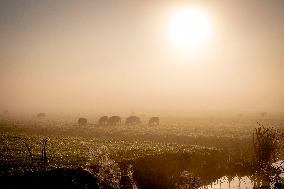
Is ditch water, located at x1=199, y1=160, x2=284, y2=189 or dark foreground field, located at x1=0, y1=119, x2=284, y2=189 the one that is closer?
dark foreground field, located at x1=0, y1=119, x2=284, y2=189

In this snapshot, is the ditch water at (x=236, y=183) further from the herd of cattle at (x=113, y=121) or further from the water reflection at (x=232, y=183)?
the herd of cattle at (x=113, y=121)

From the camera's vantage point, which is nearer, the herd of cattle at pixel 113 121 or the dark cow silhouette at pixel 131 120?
the herd of cattle at pixel 113 121

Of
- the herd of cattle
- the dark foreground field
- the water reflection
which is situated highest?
the herd of cattle

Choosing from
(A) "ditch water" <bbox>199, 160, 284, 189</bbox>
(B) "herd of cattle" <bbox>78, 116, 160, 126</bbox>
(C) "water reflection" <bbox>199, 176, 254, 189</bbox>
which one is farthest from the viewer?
(B) "herd of cattle" <bbox>78, 116, 160, 126</bbox>

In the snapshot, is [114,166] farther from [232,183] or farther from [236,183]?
[236,183]

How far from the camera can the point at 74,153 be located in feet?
111

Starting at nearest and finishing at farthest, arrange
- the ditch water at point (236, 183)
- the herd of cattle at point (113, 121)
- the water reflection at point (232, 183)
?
the ditch water at point (236, 183)
the water reflection at point (232, 183)
the herd of cattle at point (113, 121)

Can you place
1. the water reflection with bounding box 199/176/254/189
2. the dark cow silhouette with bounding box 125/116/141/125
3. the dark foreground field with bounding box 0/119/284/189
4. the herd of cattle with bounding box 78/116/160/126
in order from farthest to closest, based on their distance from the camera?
the dark cow silhouette with bounding box 125/116/141/125 → the herd of cattle with bounding box 78/116/160/126 → the water reflection with bounding box 199/176/254/189 → the dark foreground field with bounding box 0/119/284/189

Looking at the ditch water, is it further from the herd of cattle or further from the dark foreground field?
the herd of cattle

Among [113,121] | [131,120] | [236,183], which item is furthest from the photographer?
[131,120]

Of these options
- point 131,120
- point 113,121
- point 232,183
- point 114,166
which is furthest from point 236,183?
point 131,120

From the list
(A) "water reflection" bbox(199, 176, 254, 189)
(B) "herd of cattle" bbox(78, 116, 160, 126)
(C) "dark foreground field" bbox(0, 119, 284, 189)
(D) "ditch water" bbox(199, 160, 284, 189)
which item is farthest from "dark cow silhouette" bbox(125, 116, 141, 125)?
(A) "water reflection" bbox(199, 176, 254, 189)

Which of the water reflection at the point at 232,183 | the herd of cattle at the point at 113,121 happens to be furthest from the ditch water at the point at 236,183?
the herd of cattle at the point at 113,121

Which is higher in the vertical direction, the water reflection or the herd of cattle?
the herd of cattle
